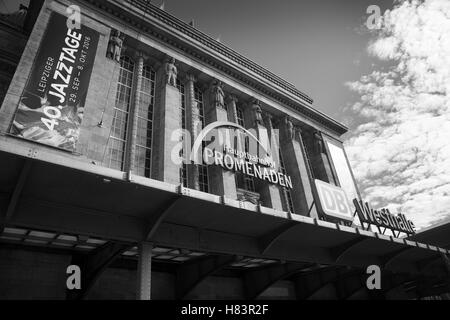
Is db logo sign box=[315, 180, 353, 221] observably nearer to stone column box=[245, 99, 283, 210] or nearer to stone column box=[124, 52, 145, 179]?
stone column box=[245, 99, 283, 210]

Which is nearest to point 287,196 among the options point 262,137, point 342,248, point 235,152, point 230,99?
point 262,137

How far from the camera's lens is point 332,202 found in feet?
79.1

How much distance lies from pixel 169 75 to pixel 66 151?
43.5ft

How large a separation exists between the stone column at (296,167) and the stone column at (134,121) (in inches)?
748

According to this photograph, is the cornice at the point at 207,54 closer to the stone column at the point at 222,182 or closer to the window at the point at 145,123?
the window at the point at 145,123

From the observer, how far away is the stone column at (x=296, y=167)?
32.2 metres

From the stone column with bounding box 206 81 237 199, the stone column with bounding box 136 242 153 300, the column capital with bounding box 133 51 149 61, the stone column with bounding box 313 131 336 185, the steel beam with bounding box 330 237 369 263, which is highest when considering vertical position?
the column capital with bounding box 133 51 149 61

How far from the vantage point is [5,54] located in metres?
21.8

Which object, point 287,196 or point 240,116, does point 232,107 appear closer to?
point 240,116

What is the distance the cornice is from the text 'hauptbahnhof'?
0.17 metres

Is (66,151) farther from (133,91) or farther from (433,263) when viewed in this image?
(433,263)

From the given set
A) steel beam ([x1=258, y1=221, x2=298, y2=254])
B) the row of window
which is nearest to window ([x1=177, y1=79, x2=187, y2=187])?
the row of window

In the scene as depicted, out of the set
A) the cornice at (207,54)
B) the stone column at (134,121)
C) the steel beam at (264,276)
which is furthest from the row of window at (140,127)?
the steel beam at (264,276)

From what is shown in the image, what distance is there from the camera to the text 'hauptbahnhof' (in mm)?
11898
